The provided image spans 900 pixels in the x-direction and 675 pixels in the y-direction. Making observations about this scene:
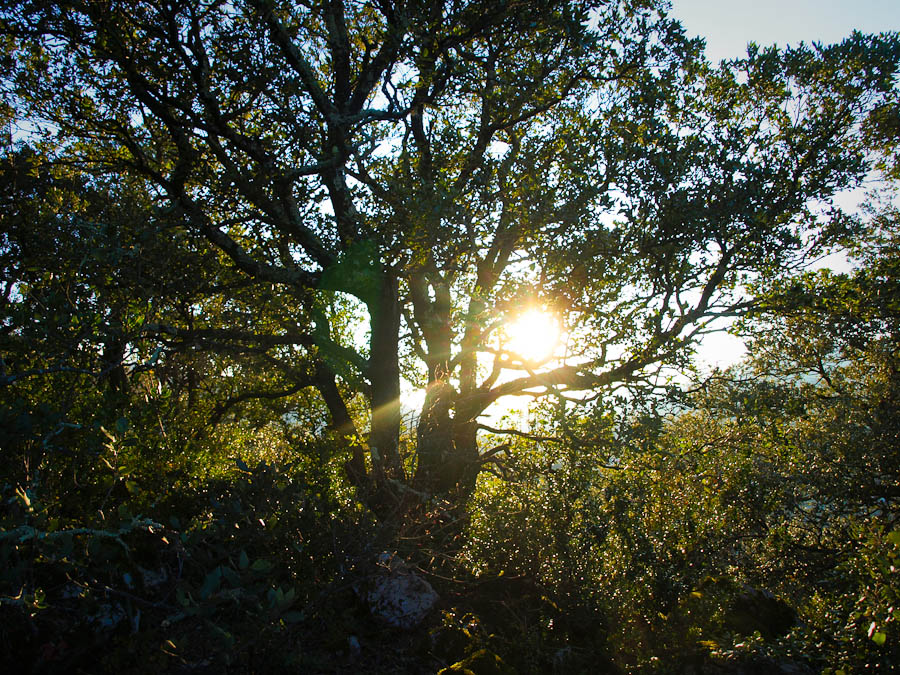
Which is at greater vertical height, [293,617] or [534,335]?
[534,335]

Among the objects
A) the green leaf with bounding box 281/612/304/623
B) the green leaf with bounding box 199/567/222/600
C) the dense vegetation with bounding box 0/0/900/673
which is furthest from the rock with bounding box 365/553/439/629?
the green leaf with bounding box 199/567/222/600

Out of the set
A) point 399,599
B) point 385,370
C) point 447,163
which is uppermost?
point 447,163

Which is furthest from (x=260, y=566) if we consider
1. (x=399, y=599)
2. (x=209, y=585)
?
(x=399, y=599)

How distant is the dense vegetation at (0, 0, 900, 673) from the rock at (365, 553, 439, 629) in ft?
0.63

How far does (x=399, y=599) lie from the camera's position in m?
7.46

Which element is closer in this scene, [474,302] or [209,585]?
[209,585]

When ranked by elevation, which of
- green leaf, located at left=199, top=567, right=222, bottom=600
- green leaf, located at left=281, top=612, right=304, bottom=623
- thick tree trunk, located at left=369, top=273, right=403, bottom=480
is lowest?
green leaf, located at left=281, top=612, right=304, bottom=623

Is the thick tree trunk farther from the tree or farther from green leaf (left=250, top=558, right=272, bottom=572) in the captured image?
green leaf (left=250, top=558, right=272, bottom=572)

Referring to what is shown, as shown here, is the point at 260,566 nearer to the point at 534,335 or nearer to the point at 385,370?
the point at 385,370

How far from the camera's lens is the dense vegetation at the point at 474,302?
22.5 feet

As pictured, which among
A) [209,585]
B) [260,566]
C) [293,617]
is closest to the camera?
[209,585]

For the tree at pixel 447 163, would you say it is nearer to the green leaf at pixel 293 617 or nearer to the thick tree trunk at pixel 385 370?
the thick tree trunk at pixel 385 370

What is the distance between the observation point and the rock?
23.9 feet

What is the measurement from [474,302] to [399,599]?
5189 mm
